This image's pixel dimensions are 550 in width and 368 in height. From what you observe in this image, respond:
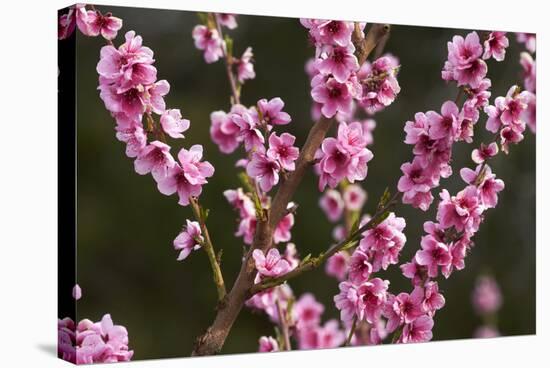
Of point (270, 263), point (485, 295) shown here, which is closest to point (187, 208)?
point (485, 295)

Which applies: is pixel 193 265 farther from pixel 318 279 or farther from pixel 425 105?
pixel 425 105

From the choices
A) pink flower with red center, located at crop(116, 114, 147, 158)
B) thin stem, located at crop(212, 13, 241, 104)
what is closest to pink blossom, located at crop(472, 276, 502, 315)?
thin stem, located at crop(212, 13, 241, 104)

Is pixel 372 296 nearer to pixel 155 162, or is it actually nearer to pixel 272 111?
pixel 272 111

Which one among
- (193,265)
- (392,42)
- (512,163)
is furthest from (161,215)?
(512,163)

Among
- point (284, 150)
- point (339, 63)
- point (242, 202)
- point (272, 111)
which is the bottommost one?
point (242, 202)

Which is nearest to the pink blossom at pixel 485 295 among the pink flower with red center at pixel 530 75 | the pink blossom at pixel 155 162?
the pink flower with red center at pixel 530 75

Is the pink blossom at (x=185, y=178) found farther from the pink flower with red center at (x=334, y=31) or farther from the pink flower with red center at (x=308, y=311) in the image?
the pink flower with red center at (x=308, y=311)
